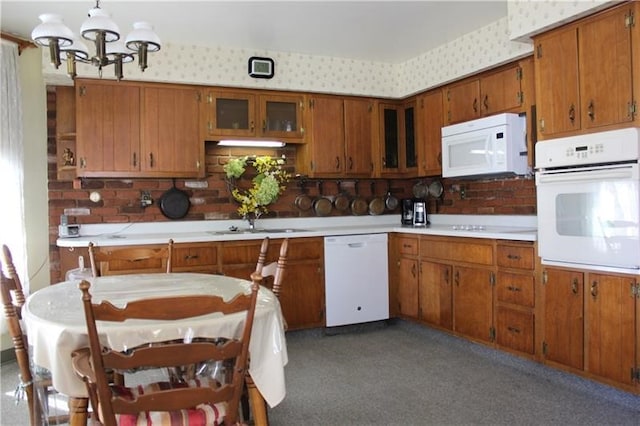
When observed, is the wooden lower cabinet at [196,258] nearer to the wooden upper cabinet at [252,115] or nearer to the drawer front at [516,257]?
the wooden upper cabinet at [252,115]

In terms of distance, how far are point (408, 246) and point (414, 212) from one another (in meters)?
0.62

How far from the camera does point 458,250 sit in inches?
148

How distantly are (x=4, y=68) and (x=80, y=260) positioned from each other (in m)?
1.52

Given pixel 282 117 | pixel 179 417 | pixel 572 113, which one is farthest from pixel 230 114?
pixel 179 417

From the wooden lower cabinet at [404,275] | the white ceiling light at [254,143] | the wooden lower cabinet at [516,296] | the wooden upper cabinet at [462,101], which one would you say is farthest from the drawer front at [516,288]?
the white ceiling light at [254,143]

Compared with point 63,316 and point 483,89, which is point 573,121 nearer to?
point 483,89

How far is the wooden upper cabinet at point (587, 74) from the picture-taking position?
265 centimetres

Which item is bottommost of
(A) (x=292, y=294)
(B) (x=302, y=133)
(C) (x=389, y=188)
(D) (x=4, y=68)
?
(A) (x=292, y=294)

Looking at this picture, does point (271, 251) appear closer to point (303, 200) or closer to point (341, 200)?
point (303, 200)

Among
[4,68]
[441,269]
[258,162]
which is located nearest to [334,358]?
[441,269]

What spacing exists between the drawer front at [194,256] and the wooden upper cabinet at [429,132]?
6.99 ft

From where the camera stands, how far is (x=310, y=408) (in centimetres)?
273

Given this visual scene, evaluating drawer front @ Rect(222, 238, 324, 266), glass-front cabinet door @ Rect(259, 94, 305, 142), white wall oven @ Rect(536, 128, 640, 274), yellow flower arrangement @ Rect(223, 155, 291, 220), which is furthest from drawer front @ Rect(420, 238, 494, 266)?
glass-front cabinet door @ Rect(259, 94, 305, 142)

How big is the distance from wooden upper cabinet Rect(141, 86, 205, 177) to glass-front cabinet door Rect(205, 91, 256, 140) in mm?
110
